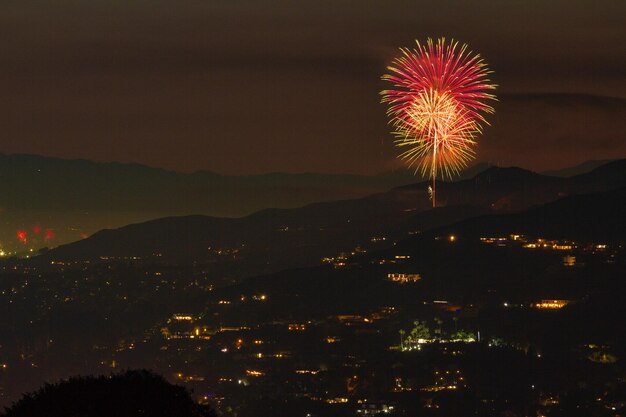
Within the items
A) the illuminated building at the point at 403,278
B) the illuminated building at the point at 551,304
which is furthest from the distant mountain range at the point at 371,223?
the illuminated building at the point at 551,304

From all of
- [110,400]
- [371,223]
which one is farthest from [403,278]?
[110,400]

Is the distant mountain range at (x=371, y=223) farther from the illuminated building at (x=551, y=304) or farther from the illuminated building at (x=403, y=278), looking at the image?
the illuminated building at (x=551, y=304)

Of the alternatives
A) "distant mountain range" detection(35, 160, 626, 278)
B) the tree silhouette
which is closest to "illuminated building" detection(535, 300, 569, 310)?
"distant mountain range" detection(35, 160, 626, 278)

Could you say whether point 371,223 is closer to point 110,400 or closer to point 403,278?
point 403,278

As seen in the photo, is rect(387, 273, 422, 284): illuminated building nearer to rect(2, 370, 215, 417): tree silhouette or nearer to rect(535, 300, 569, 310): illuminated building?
rect(535, 300, 569, 310): illuminated building

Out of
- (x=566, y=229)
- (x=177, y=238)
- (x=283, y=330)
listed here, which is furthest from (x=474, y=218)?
(x=177, y=238)

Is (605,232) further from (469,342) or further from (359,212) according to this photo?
(359,212)
